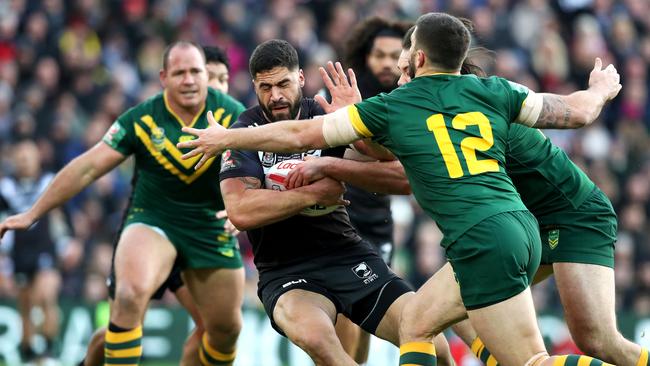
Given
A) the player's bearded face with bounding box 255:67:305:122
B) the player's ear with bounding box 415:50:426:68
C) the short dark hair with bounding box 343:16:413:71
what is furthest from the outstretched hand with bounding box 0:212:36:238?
the player's ear with bounding box 415:50:426:68

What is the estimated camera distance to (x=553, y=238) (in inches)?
290

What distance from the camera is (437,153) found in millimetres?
6344

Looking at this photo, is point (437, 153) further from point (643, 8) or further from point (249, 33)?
point (643, 8)

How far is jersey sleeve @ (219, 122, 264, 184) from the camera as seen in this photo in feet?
23.8

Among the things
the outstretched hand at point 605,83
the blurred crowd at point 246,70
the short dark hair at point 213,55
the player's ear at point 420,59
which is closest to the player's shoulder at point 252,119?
the player's ear at point 420,59

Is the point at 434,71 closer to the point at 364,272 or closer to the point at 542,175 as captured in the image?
the point at 542,175

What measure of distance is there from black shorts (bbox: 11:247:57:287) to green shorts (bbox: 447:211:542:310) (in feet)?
28.6

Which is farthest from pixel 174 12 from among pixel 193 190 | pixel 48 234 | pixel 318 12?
pixel 193 190

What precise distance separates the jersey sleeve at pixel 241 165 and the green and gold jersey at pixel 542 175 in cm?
156

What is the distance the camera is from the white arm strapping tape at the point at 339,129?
650 cm

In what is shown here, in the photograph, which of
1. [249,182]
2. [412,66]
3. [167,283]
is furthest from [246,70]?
[412,66]

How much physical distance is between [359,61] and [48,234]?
5816mm

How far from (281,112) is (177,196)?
6.80ft

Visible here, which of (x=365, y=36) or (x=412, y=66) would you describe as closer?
(x=412, y=66)
